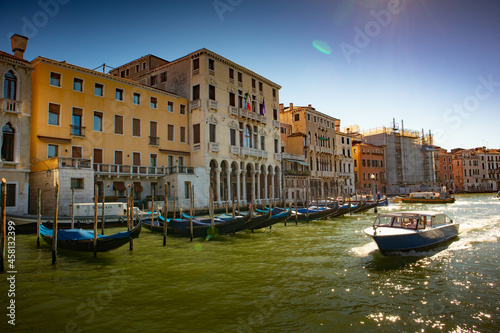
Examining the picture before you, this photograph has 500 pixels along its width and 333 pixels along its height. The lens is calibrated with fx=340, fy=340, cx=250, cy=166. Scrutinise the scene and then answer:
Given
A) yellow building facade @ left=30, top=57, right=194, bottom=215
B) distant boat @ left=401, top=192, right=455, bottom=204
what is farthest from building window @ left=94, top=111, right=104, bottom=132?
distant boat @ left=401, top=192, right=455, bottom=204

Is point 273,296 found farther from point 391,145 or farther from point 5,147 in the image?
point 391,145

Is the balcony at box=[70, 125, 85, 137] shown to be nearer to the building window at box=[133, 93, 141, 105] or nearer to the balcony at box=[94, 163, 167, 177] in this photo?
the balcony at box=[94, 163, 167, 177]

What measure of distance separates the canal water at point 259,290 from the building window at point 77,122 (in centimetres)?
1050

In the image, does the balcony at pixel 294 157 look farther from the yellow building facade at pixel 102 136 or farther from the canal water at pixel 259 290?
the canal water at pixel 259 290

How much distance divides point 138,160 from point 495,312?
21.2 metres

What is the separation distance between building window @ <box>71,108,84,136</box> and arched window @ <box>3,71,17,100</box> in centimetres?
335

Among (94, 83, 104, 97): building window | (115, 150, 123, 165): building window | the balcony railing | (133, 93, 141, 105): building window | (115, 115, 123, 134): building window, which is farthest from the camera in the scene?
(133, 93, 141, 105): building window

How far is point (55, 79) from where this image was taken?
754 inches

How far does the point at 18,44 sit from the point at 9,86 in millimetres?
3357

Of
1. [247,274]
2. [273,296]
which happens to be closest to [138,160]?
[247,274]

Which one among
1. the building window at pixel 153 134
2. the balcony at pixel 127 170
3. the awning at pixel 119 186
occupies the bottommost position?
the awning at pixel 119 186

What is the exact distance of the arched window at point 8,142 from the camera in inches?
646

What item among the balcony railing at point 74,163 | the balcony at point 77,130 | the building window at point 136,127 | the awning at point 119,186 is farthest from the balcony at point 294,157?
the balcony railing at point 74,163

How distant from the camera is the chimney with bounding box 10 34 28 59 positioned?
→ 18547 mm
